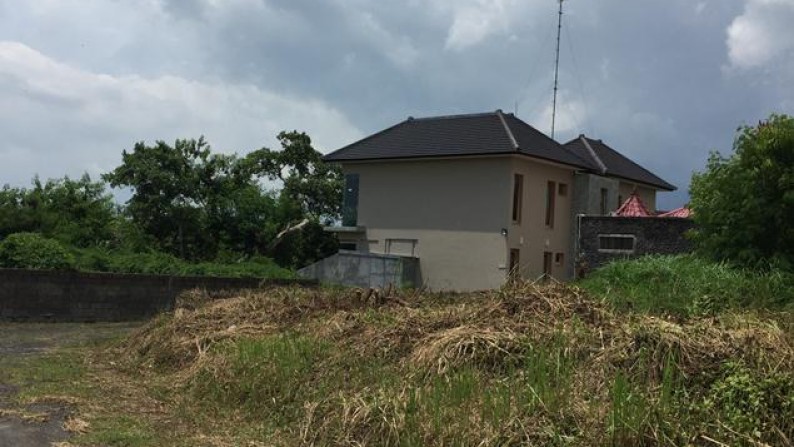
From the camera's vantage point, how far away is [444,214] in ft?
92.7

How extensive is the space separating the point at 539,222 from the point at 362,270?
687 centimetres

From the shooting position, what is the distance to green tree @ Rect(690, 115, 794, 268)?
9633 millimetres

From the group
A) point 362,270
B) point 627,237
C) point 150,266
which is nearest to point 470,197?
point 362,270

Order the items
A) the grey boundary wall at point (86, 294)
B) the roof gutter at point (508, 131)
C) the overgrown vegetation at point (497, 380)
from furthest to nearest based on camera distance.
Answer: the roof gutter at point (508, 131), the grey boundary wall at point (86, 294), the overgrown vegetation at point (497, 380)

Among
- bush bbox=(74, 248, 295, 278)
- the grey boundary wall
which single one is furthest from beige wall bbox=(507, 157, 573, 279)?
the grey boundary wall

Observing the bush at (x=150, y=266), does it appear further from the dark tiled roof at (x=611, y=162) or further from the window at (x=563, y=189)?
the dark tiled roof at (x=611, y=162)

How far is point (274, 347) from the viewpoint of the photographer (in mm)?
7922

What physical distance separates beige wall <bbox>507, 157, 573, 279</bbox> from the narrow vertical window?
282 inches

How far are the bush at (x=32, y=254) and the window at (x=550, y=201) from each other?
56.4 feet

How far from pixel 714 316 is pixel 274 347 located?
4.27 m

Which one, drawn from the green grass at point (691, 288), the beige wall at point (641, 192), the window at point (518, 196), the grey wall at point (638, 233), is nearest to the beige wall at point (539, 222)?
the window at point (518, 196)

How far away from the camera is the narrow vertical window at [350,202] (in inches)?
1225

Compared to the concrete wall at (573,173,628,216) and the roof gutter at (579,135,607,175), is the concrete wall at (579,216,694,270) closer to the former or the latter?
the concrete wall at (573,173,628,216)

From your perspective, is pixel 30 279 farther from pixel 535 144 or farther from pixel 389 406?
pixel 535 144
